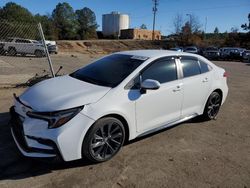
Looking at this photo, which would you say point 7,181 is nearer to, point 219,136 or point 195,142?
point 195,142

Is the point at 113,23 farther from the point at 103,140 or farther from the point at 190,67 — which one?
the point at 103,140

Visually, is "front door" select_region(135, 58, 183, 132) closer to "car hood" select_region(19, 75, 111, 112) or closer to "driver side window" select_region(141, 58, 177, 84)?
"driver side window" select_region(141, 58, 177, 84)

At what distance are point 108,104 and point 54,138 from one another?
0.90 meters

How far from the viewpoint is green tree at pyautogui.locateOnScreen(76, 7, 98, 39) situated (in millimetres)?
86206

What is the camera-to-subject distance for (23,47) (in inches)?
928

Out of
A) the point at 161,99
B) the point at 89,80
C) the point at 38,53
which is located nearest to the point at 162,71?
the point at 161,99

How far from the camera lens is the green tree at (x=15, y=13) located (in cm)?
4959

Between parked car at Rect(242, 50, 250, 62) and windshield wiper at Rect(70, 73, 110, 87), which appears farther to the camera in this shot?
parked car at Rect(242, 50, 250, 62)

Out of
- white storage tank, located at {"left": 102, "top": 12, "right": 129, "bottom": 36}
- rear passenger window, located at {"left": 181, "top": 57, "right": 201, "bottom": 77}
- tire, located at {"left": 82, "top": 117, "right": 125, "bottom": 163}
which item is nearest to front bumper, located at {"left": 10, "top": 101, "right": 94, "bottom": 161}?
tire, located at {"left": 82, "top": 117, "right": 125, "bottom": 163}

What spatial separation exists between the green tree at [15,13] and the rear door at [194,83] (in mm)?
47762

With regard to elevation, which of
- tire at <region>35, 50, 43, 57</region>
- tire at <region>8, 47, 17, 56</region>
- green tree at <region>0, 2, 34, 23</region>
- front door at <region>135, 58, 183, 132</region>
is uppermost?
green tree at <region>0, 2, 34, 23</region>

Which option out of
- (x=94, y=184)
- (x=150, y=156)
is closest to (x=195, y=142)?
(x=150, y=156)

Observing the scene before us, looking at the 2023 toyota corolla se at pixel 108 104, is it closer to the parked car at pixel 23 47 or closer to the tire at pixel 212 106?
the tire at pixel 212 106

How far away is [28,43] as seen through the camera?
23.2 metres
